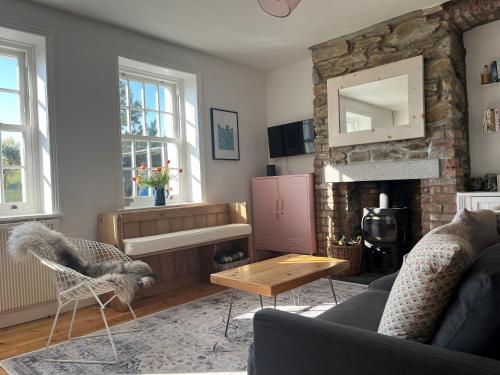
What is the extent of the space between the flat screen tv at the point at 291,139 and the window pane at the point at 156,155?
154cm

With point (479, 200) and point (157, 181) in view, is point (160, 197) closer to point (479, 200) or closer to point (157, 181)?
point (157, 181)

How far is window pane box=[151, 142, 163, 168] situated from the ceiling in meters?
1.16

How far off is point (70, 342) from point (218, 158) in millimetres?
2686

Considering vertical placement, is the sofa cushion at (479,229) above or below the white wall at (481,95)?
below

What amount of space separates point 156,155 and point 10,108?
1.51 metres

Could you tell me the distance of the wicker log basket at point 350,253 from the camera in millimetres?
4211

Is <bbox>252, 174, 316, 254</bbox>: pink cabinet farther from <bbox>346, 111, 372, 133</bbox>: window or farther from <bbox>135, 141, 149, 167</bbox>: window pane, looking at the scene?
<bbox>135, 141, 149, 167</bbox>: window pane

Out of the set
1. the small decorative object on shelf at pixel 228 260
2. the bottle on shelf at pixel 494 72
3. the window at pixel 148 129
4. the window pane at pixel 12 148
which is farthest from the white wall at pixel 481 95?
the window pane at pixel 12 148

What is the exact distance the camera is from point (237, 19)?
147 inches

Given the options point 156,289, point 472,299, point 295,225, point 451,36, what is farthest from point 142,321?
point 451,36

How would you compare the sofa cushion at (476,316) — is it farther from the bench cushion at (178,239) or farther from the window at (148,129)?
the window at (148,129)

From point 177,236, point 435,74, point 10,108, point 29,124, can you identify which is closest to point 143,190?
point 177,236

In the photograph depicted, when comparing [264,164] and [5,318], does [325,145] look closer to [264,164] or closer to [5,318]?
[264,164]

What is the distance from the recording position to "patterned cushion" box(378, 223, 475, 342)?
1.09m
